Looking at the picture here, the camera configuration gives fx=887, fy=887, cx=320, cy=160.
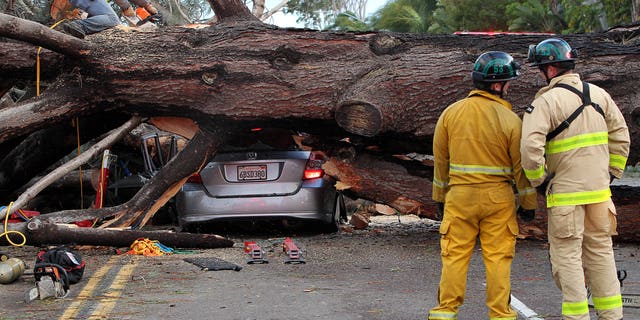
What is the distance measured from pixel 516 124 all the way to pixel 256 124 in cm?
517

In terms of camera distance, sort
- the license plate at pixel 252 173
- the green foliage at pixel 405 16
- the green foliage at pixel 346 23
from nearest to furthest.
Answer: the license plate at pixel 252 173 < the green foliage at pixel 405 16 < the green foliage at pixel 346 23

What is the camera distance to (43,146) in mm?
11773

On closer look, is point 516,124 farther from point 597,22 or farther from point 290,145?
point 597,22

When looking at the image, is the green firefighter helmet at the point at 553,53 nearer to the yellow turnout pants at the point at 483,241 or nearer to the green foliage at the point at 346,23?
the yellow turnout pants at the point at 483,241

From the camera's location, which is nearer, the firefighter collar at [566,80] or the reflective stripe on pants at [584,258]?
the reflective stripe on pants at [584,258]

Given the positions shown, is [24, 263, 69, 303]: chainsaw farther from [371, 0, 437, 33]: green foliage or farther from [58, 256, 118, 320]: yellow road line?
[371, 0, 437, 33]: green foliage

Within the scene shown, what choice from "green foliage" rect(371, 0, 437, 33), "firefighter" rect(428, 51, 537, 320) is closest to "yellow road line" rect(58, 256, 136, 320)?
"firefighter" rect(428, 51, 537, 320)

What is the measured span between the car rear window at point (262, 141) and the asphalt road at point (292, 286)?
4.07 feet

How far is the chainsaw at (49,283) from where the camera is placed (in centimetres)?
689

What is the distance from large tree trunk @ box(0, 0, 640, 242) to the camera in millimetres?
9766

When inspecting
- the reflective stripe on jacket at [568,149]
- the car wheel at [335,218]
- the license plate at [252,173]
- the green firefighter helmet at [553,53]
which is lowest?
the car wheel at [335,218]

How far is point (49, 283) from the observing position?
6930 mm

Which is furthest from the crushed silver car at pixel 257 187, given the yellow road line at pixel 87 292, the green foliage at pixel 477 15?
the green foliage at pixel 477 15

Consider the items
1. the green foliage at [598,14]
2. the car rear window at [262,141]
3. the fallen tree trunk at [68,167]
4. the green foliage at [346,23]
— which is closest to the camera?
the fallen tree trunk at [68,167]
